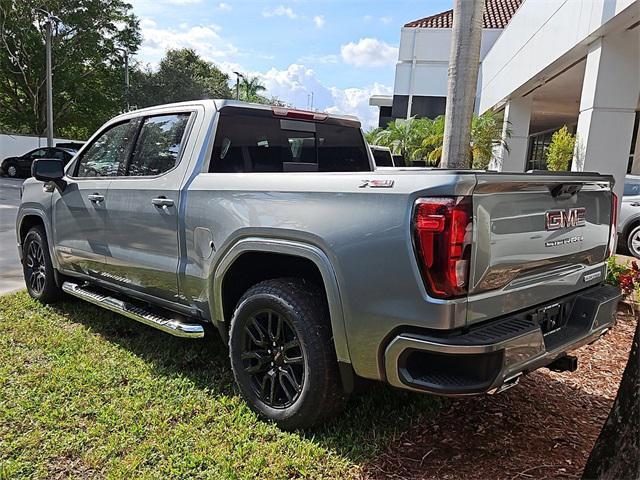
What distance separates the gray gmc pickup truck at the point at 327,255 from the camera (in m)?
2.30

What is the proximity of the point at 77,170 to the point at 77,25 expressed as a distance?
27605 millimetres

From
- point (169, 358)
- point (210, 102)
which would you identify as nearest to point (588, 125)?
point (210, 102)

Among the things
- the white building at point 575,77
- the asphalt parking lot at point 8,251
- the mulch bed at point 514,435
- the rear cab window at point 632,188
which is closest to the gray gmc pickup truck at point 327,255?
the mulch bed at point 514,435

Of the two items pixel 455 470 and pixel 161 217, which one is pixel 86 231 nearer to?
pixel 161 217

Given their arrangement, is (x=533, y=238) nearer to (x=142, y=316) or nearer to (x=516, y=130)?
(x=142, y=316)

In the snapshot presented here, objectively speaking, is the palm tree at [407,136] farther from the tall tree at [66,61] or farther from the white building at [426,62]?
the tall tree at [66,61]

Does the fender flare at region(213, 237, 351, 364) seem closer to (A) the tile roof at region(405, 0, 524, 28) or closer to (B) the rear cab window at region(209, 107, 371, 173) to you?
(B) the rear cab window at region(209, 107, 371, 173)

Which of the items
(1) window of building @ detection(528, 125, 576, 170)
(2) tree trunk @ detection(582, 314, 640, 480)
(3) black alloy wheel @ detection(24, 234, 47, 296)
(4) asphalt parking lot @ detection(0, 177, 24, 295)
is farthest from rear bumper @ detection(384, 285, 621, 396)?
(1) window of building @ detection(528, 125, 576, 170)

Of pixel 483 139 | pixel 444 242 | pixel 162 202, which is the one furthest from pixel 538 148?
pixel 444 242

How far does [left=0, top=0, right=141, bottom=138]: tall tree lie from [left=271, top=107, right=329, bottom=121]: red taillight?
2789 cm

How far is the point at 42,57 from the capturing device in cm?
2736

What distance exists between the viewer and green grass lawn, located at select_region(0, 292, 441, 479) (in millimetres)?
2713

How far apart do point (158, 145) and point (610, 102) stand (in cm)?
721

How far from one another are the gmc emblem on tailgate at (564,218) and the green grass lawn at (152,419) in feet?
4.66
